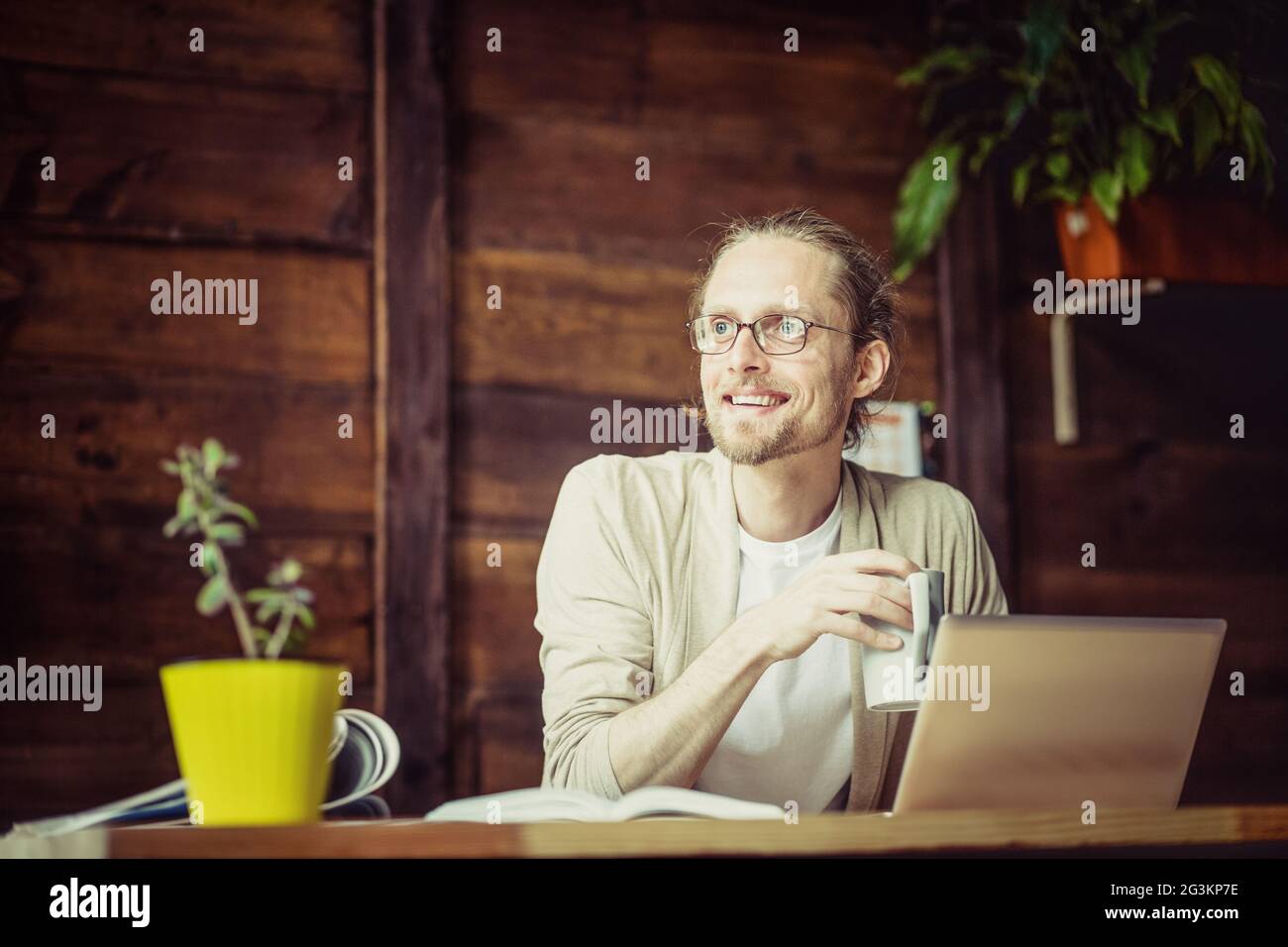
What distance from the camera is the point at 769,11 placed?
2824mm

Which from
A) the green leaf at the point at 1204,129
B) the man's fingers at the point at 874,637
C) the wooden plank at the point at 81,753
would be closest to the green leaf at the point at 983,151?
the green leaf at the point at 1204,129

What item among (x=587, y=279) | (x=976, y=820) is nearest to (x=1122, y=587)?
(x=587, y=279)

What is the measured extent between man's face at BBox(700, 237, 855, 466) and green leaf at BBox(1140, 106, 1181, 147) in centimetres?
87

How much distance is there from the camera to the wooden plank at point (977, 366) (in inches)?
109

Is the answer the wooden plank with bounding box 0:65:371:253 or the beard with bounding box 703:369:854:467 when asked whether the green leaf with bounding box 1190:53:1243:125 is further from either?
the wooden plank with bounding box 0:65:371:253

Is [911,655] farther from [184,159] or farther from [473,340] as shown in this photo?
[184,159]

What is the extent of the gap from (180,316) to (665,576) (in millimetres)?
1106

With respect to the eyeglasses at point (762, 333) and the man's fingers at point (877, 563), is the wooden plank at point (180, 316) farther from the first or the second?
the man's fingers at point (877, 563)

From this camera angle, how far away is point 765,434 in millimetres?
1878

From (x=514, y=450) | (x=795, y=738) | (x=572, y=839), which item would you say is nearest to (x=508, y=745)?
(x=514, y=450)

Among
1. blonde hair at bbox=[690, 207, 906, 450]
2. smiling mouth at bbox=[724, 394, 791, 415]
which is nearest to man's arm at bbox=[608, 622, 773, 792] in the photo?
smiling mouth at bbox=[724, 394, 791, 415]

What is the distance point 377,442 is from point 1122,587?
153 cm

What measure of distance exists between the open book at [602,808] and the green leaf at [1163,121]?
1905 mm

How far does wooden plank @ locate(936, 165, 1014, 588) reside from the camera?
277 cm
